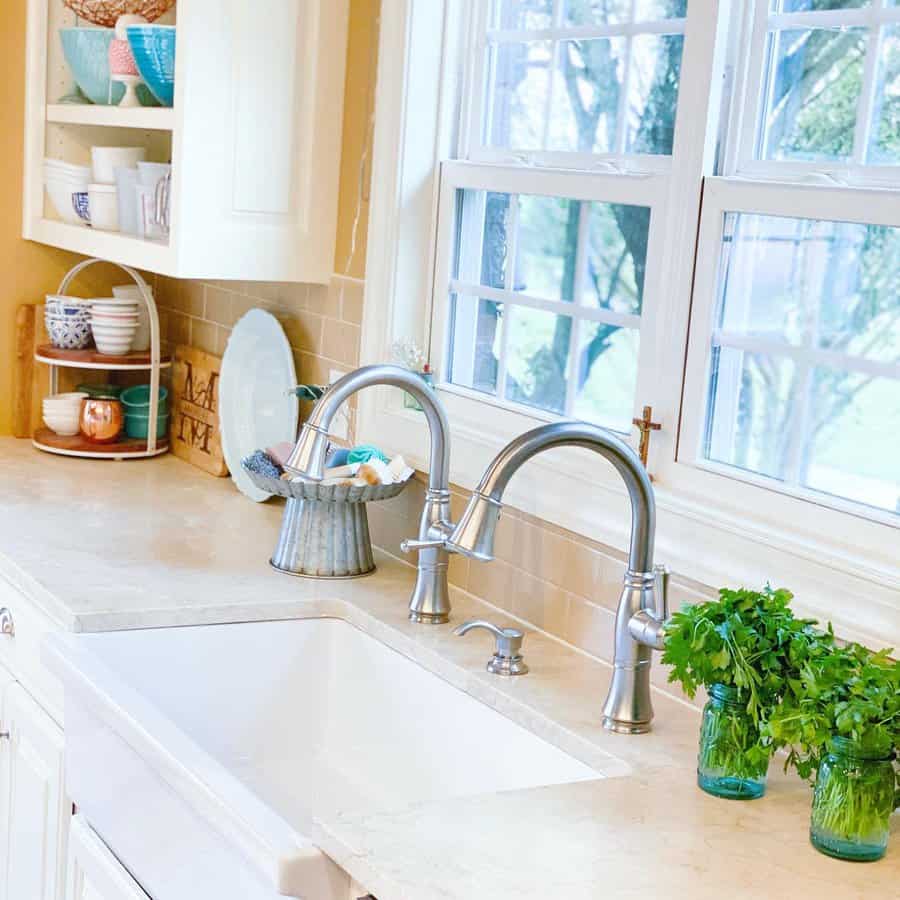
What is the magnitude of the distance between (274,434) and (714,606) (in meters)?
1.67

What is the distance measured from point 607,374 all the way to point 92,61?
1.61 metres

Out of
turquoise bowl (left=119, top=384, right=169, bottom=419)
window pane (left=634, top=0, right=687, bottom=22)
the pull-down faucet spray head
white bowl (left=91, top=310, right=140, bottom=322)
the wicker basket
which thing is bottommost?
turquoise bowl (left=119, top=384, right=169, bottom=419)

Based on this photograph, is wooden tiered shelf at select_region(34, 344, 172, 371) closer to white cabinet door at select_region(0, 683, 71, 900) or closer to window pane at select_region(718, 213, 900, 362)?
white cabinet door at select_region(0, 683, 71, 900)

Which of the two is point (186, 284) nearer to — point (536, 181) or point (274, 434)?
point (274, 434)

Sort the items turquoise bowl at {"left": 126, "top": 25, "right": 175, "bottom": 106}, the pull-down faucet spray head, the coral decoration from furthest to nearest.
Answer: the coral decoration, turquoise bowl at {"left": 126, "top": 25, "right": 175, "bottom": 106}, the pull-down faucet spray head

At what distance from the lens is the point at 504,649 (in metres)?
2.26

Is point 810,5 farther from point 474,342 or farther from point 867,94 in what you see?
point 474,342

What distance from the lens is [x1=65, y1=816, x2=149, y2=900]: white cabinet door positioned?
2.10m

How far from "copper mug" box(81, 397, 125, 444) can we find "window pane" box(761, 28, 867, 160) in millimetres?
1963

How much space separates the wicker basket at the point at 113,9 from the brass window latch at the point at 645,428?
5.26ft

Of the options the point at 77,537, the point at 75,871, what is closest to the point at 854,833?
the point at 75,871

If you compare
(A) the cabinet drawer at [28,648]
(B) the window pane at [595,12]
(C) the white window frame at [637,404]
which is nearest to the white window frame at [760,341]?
(C) the white window frame at [637,404]

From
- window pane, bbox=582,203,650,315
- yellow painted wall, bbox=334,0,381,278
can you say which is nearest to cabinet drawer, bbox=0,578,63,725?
yellow painted wall, bbox=334,0,381,278

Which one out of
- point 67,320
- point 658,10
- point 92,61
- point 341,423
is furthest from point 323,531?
point 92,61
